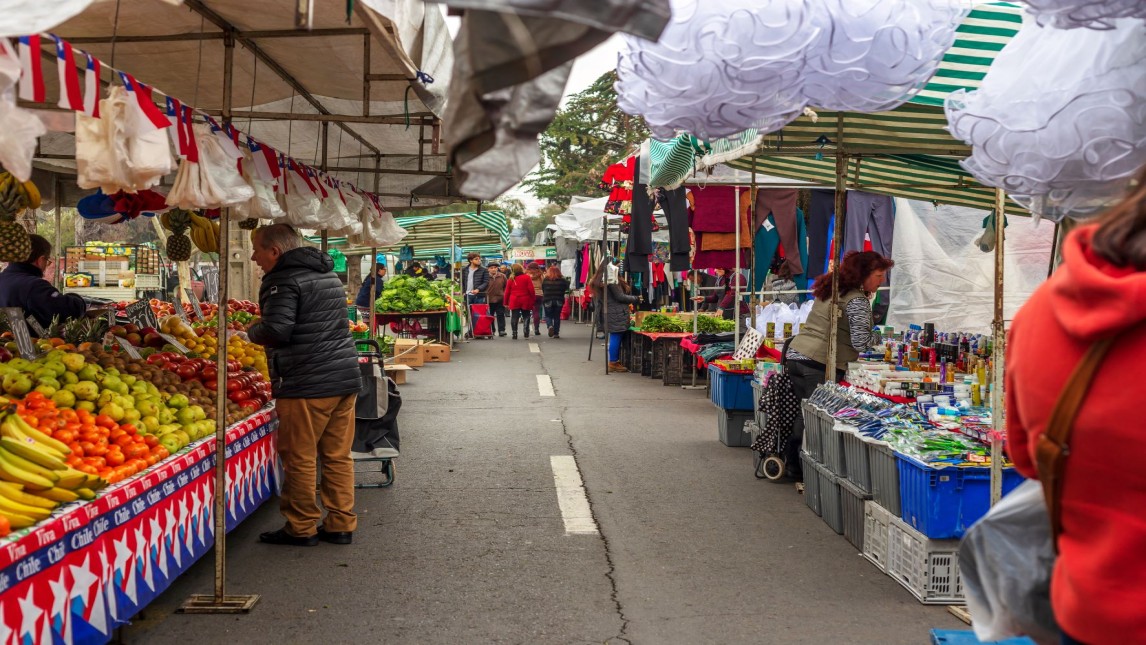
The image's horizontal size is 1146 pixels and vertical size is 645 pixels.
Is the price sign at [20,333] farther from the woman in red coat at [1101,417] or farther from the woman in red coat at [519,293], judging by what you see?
the woman in red coat at [519,293]

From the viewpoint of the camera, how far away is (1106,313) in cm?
183

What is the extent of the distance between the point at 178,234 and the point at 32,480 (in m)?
5.26

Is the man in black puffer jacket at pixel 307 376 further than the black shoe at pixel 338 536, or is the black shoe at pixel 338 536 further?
the black shoe at pixel 338 536

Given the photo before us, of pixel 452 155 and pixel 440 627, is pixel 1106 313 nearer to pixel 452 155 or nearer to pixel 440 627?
pixel 452 155

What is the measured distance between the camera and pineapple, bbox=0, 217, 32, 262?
25.5 feet

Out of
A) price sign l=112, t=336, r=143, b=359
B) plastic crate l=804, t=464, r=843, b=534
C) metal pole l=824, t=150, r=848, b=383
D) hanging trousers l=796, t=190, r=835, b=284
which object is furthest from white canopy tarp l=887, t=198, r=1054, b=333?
price sign l=112, t=336, r=143, b=359

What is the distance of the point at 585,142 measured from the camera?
39.0m

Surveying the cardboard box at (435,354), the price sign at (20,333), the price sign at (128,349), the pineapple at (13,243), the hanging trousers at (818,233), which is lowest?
the cardboard box at (435,354)

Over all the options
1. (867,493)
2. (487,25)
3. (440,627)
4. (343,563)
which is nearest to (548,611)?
(440,627)

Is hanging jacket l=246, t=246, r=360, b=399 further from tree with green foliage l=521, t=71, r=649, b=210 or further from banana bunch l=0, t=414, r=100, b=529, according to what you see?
tree with green foliage l=521, t=71, r=649, b=210

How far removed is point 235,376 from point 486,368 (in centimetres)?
1110

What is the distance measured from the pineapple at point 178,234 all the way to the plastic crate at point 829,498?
5.80 meters

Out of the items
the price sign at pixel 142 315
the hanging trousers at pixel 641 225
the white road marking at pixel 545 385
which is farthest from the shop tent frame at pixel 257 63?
the white road marking at pixel 545 385

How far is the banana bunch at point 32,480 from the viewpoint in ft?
13.3
